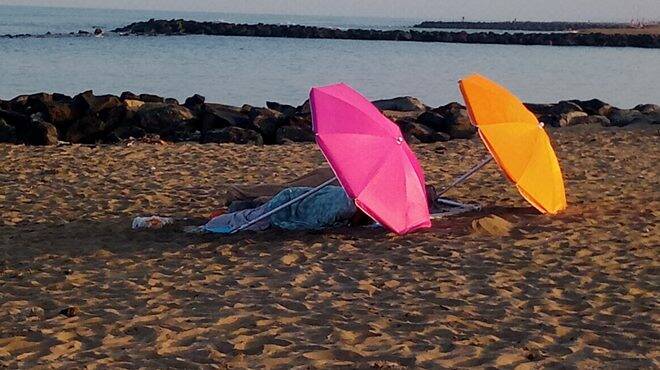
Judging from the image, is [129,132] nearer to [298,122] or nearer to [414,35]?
[298,122]

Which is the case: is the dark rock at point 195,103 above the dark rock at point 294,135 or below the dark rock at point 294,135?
above

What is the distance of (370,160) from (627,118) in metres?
11.2

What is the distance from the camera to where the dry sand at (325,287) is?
4.73 m

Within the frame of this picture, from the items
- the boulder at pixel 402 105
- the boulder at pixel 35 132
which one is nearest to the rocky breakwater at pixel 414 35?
the boulder at pixel 402 105

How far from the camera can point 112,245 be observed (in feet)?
23.6

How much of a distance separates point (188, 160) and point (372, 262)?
575cm

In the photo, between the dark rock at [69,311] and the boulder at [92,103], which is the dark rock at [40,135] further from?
the dark rock at [69,311]

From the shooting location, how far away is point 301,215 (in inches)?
302

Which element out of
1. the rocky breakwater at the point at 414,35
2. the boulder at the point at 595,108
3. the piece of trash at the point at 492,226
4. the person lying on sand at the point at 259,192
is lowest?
the rocky breakwater at the point at 414,35

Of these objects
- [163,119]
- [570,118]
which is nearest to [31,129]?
[163,119]

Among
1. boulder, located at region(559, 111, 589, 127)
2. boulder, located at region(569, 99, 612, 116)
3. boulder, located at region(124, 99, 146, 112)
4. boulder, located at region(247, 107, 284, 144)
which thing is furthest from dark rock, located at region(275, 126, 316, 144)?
boulder, located at region(569, 99, 612, 116)

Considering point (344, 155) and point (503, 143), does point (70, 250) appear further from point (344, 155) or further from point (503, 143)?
point (503, 143)

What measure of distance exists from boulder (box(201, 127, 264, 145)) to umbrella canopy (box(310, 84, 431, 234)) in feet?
24.0

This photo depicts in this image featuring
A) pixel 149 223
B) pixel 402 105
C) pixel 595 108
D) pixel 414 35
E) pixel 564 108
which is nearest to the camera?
pixel 149 223
